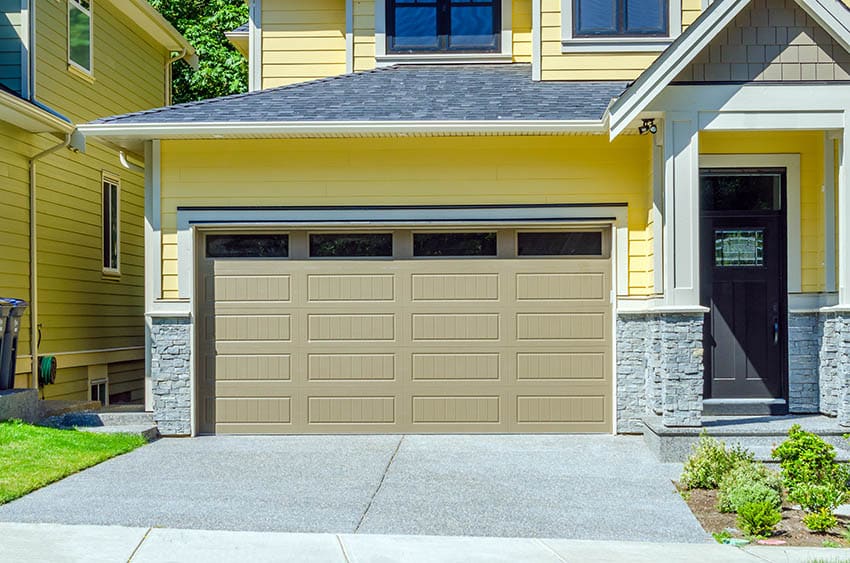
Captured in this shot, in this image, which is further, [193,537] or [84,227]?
[84,227]

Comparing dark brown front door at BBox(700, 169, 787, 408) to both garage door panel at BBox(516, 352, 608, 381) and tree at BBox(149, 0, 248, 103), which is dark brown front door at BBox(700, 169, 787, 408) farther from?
tree at BBox(149, 0, 248, 103)

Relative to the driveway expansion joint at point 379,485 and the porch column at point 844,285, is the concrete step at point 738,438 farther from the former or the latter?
the driveway expansion joint at point 379,485

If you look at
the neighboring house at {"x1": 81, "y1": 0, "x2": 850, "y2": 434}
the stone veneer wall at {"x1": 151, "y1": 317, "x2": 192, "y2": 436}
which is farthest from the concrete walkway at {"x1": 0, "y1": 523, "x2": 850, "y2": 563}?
the stone veneer wall at {"x1": 151, "y1": 317, "x2": 192, "y2": 436}

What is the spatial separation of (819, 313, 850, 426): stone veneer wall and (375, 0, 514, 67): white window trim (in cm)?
559

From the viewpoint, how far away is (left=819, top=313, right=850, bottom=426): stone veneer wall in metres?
10.2

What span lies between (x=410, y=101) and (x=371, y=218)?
56.6 inches

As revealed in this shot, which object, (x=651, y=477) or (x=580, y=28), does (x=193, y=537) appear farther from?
(x=580, y=28)

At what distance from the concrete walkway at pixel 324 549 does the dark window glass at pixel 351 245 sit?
5.24 m

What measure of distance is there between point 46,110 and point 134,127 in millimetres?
2633

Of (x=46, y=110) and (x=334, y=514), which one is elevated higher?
(x=46, y=110)

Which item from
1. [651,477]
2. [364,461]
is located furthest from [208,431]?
[651,477]

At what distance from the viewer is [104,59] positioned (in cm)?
1653

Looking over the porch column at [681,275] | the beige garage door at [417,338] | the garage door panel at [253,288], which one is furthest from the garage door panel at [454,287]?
the porch column at [681,275]

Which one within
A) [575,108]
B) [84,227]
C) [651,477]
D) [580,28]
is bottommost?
[651,477]
